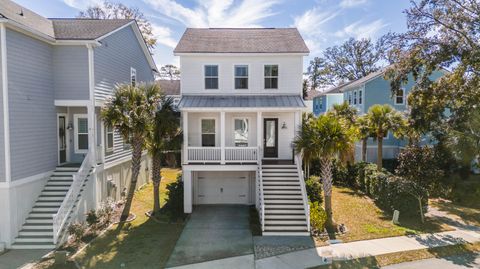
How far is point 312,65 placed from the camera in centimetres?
6097

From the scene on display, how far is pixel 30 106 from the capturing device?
1252 centimetres

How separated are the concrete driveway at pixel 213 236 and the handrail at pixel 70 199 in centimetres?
453

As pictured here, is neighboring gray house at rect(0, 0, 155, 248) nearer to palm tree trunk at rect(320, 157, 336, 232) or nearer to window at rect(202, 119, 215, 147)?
window at rect(202, 119, 215, 147)

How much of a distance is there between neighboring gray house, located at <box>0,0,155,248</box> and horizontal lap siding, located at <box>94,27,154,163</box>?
2.1 inches

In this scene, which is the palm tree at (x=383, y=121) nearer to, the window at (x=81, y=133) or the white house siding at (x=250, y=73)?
the white house siding at (x=250, y=73)

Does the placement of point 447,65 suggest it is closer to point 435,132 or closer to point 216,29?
point 435,132

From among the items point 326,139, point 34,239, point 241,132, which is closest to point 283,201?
point 326,139

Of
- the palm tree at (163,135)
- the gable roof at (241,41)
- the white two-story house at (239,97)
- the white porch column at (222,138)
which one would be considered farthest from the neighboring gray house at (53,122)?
the white porch column at (222,138)

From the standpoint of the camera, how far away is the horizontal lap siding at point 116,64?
15227 millimetres

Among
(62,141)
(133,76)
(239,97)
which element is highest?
(133,76)

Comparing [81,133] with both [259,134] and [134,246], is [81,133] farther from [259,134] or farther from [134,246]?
[259,134]

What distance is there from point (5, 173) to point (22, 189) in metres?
1.04

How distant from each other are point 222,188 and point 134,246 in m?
6.88

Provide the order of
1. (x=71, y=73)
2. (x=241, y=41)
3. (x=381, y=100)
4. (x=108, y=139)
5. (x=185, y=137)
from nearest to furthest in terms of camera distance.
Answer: (x=71, y=73) < (x=185, y=137) < (x=108, y=139) < (x=241, y=41) < (x=381, y=100)
